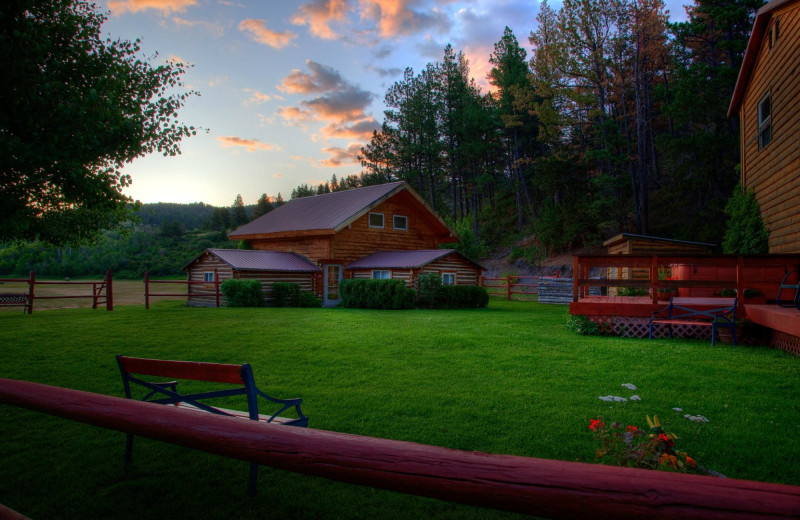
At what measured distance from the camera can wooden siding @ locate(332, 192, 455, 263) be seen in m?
24.5

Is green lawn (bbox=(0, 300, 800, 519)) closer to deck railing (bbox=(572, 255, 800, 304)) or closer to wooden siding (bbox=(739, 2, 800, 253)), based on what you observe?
deck railing (bbox=(572, 255, 800, 304))

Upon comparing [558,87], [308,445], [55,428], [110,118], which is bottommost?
[55,428]

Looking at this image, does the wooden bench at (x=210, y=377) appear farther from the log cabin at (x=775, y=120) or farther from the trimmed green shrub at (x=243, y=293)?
the trimmed green shrub at (x=243, y=293)

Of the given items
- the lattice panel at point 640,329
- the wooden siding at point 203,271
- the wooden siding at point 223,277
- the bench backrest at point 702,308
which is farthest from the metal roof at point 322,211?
the bench backrest at point 702,308

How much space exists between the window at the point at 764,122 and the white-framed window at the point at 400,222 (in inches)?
671

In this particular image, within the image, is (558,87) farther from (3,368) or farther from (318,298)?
(3,368)

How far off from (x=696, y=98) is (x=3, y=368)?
30406mm

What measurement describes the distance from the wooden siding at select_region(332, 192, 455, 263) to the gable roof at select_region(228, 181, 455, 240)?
2.25ft

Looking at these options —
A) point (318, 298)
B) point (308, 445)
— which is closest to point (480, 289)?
point (318, 298)

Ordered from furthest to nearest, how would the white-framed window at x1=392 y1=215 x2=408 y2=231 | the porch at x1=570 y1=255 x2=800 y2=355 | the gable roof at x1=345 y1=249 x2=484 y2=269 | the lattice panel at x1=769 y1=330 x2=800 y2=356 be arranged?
the white-framed window at x1=392 y1=215 x2=408 y2=231
the gable roof at x1=345 y1=249 x2=484 y2=269
the porch at x1=570 y1=255 x2=800 y2=355
the lattice panel at x1=769 y1=330 x2=800 y2=356

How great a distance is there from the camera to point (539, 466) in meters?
1.58

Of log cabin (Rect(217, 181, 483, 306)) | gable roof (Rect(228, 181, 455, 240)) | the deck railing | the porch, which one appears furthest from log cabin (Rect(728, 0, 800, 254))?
gable roof (Rect(228, 181, 455, 240))

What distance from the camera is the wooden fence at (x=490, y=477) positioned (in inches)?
53.6

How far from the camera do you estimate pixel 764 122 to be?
13.9m
